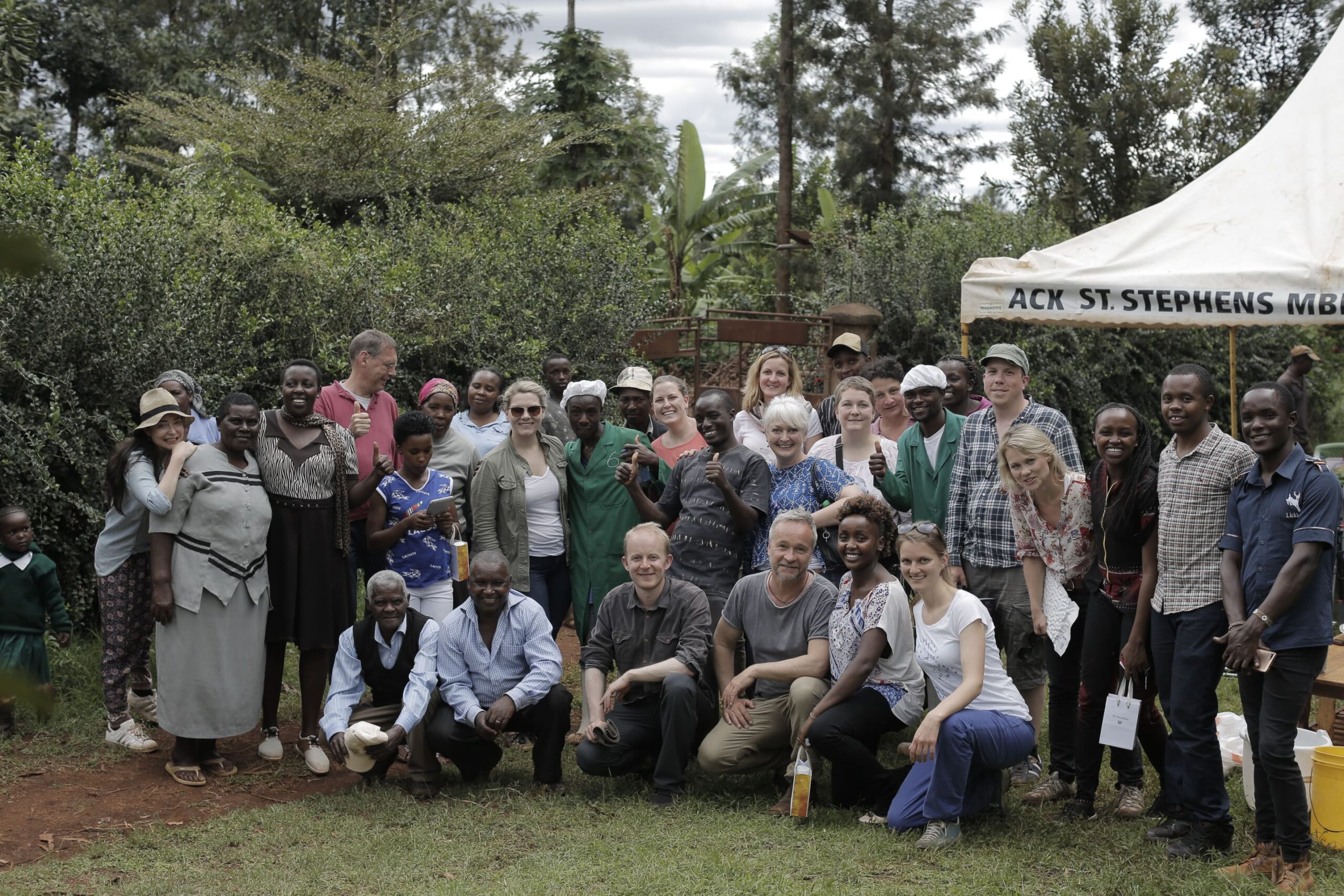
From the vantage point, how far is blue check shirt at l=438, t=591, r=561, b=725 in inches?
226

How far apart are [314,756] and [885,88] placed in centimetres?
2148

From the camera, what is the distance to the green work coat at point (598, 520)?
21.0ft

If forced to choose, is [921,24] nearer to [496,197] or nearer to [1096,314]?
[496,197]

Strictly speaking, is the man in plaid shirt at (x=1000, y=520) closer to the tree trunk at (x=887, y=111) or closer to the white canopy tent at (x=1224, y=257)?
the white canopy tent at (x=1224, y=257)

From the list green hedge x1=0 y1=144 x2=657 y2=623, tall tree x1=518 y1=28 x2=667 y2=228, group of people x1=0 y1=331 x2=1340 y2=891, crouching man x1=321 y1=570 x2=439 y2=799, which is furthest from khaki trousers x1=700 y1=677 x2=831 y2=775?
tall tree x1=518 y1=28 x2=667 y2=228

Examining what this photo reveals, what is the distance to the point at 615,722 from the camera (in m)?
5.67

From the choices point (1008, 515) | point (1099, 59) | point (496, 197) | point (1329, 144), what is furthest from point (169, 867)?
point (1099, 59)

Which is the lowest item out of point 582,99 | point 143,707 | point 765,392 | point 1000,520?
point 143,707

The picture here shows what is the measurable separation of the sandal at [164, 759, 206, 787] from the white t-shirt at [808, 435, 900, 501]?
3441mm

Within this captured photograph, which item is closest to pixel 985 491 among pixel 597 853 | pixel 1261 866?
pixel 1261 866

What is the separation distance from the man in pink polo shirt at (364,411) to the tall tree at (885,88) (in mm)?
19344

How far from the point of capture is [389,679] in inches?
230

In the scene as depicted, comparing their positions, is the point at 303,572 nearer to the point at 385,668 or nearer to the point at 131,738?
the point at 385,668

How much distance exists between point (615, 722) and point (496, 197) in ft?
32.3
